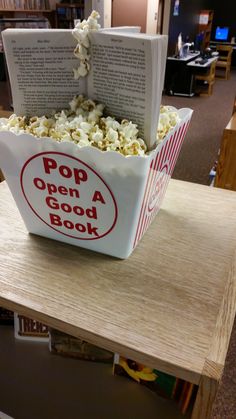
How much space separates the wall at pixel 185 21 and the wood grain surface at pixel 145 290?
6.93 m

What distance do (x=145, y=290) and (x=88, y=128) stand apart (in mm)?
247

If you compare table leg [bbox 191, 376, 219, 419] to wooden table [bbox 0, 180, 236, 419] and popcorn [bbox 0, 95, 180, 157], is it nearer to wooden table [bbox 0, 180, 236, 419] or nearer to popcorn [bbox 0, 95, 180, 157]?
wooden table [bbox 0, 180, 236, 419]

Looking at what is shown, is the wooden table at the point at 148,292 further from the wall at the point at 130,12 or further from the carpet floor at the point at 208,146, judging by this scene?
the wall at the point at 130,12

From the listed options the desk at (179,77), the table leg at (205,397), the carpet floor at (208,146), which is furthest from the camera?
the desk at (179,77)

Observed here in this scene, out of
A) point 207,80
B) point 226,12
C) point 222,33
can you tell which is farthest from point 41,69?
point 226,12

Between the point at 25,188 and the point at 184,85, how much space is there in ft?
20.9

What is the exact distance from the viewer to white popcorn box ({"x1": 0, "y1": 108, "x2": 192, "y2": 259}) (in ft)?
1.53

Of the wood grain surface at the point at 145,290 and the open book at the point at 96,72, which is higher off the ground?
the open book at the point at 96,72

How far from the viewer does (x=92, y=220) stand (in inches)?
21.3

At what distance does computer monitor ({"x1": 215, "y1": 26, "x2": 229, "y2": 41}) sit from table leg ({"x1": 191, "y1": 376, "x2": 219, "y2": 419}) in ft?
36.8

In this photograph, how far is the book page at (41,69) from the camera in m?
0.49

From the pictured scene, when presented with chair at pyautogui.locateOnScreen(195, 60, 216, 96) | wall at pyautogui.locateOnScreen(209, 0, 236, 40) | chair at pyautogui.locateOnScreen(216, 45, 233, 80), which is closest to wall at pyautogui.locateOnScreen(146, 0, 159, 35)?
chair at pyautogui.locateOnScreen(195, 60, 216, 96)

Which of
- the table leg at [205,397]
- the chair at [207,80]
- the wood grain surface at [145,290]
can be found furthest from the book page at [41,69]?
the chair at [207,80]

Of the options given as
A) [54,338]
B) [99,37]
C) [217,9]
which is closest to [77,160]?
[99,37]
